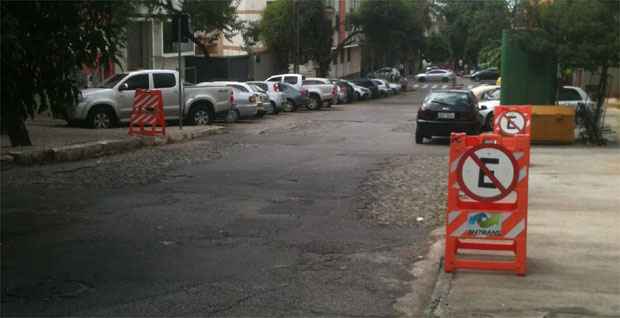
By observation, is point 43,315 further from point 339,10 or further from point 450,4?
point 450,4

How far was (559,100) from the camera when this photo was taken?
27172 mm

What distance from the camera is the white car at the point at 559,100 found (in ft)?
84.4

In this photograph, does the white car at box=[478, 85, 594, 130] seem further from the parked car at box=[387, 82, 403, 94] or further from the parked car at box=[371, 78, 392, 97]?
the parked car at box=[387, 82, 403, 94]

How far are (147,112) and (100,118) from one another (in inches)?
141

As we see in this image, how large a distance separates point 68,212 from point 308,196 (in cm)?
342

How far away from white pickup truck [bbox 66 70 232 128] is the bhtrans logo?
16.4 meters

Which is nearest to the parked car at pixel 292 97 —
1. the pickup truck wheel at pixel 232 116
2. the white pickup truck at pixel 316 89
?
the white pickup truck at pixel 316 89

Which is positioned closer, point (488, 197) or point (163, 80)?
point (488, 197)

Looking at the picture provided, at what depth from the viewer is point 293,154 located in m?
18.1

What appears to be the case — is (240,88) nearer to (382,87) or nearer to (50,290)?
(50,290)

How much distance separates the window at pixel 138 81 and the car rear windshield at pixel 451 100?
325 inches

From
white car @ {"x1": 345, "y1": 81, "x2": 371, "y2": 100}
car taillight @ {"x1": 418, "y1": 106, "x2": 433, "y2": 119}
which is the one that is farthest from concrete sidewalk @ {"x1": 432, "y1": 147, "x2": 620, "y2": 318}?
white car @ {"x1": 345, "y1": 81, "x2": 371, "y2": 100}

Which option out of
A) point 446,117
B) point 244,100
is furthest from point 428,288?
point 244,100

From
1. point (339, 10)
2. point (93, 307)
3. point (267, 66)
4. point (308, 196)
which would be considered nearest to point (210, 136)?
point (308, 196)
